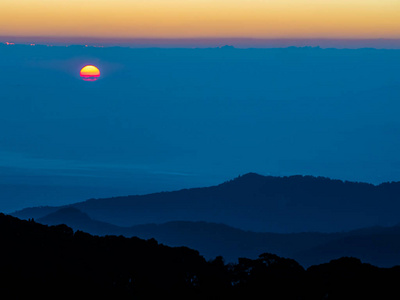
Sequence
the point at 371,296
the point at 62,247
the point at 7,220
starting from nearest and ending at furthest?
1. the point at 371,296
2. the point at 62,247
3. the point at 7,220

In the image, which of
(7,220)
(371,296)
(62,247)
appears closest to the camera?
(371,296)

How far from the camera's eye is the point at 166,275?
56.5 meters

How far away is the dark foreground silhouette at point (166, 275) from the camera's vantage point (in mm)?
51188

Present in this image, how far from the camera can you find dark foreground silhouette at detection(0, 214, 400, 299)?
51.2m

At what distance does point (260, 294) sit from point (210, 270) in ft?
16.1

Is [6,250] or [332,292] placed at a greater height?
[6,250]

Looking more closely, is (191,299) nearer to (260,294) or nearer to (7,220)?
(260,294)

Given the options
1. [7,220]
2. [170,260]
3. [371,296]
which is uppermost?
[7,220]

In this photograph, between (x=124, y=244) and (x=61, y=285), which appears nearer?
(x=61, y=285)

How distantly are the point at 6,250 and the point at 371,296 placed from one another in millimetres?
25043

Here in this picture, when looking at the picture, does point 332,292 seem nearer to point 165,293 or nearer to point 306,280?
point 306,280

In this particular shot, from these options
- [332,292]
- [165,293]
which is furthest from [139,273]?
[332,292]

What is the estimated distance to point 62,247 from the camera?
6319 centimetres

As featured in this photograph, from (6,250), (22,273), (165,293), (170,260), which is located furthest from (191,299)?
(6,250)
